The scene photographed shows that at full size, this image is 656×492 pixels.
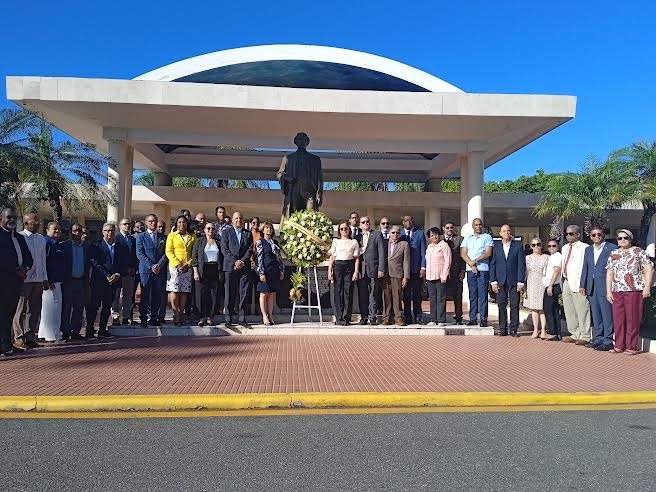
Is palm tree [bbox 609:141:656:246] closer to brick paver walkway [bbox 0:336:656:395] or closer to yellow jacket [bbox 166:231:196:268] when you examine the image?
brick paver walkway [bbox 0:336:656:395]

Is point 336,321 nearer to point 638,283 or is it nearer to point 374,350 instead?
point 374,350

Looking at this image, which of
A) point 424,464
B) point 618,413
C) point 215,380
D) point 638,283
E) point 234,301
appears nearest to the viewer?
point 424,464

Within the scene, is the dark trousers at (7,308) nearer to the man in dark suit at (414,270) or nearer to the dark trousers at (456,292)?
the man in dark suit at (414,270)

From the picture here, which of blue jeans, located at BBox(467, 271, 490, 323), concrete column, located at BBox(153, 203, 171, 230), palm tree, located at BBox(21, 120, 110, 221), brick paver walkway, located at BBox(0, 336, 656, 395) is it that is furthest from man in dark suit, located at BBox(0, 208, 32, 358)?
concrete column, located at BBox(153, 203, 171, 230)

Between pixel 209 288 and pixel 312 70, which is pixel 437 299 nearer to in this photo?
pixel 209 288

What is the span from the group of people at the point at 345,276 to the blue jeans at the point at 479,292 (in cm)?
2

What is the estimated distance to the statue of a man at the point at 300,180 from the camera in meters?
11.1

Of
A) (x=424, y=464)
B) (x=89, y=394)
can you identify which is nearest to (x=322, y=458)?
(x=424, y=464)

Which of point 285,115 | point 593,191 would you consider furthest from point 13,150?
point 593,191

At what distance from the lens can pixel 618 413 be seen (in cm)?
535

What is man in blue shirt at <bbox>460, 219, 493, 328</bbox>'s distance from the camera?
10.2 meters

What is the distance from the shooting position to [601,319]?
8.88m

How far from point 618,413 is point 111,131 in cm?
1676

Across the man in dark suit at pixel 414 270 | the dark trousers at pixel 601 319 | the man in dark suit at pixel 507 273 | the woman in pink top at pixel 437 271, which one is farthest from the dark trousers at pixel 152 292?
the dark trousers at pixel 601 319
